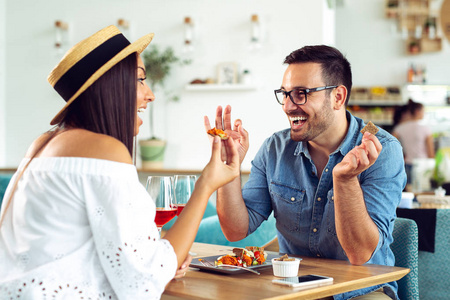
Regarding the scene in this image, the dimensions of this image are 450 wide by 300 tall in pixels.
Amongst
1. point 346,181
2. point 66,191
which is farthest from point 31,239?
point 346,181

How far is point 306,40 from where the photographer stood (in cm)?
517

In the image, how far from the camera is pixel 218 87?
5391 mm

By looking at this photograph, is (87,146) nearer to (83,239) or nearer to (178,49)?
(83,239)

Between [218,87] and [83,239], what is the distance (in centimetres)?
424

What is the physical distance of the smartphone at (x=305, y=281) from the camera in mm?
1392

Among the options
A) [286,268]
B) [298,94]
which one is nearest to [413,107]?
[298,94]

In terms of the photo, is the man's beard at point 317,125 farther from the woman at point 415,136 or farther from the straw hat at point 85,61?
the woman at point 415,136

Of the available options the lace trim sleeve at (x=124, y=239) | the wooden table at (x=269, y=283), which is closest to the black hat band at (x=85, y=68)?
the lace trim sleeve at (x=124, y=239)

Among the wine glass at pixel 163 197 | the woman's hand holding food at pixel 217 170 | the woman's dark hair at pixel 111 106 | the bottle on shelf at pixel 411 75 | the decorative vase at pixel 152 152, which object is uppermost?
the bottle on shelf at pixel 411 75

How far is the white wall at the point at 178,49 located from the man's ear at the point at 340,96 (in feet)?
9.76

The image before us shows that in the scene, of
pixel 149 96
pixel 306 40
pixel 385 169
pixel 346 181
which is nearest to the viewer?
pixel 149 96

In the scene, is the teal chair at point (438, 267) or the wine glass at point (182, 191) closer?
the wine glass at point (182, 191)

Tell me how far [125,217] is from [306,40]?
13.9ft

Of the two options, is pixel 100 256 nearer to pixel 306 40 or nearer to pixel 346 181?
pixel 346 181
